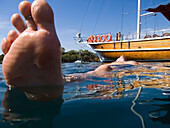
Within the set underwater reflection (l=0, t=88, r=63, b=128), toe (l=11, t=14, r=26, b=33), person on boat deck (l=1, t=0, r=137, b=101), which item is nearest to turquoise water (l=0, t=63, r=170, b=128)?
underwater reflection (l=0, t=88, r=63, b=128)

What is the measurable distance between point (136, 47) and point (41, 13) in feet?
24.9

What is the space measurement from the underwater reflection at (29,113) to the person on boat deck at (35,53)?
140 mm

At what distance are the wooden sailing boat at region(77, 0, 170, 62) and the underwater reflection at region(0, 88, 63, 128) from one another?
6.67 m

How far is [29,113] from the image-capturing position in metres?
0.69

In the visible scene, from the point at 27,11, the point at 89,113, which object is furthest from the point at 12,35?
the point at 89,113

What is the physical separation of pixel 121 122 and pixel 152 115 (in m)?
0.20

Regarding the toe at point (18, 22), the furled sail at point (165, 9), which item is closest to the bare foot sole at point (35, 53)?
the toe at point (18, 22)

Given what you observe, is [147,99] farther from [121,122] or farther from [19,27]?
[19,27]

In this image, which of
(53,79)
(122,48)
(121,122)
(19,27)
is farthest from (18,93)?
(122,48)

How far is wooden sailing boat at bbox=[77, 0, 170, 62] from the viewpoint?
677 centimetres

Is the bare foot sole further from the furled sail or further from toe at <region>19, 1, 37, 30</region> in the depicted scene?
the furled sail

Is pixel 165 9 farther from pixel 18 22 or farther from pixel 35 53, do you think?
pixel 35 53

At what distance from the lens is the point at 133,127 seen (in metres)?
0.59

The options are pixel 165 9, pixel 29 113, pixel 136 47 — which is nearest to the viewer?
pixel 29 113
